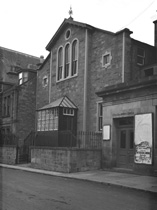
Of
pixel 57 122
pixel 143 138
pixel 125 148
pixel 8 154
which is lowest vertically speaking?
pixel 8 154

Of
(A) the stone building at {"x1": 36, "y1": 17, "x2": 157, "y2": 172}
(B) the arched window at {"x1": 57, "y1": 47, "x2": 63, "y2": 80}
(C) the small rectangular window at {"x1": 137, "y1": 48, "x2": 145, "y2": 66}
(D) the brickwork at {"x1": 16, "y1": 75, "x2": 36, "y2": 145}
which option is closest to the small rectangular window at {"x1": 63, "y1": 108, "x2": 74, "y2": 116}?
(A) the stone building at {"x1": 36, "y1": 17, "x2": 157, "y2": 172}

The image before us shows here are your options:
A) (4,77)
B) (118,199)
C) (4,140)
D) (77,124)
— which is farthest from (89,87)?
(4,77)

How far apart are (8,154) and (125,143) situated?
11825mm

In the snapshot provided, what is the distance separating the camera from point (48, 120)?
23109mm

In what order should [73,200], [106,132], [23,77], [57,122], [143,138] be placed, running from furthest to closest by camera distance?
[23,77] → [57,122] → [106,132] → [143,138] → [73,200]

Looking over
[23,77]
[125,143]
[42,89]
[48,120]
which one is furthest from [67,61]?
[125,143]

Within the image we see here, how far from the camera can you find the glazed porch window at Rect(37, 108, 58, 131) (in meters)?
22.3

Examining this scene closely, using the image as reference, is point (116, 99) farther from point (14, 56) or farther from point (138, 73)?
point (14, 56)

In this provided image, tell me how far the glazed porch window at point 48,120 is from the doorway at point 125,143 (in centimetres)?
654

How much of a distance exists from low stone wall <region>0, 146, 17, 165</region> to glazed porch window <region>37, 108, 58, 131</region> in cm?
272

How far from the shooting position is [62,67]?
25.5 meters

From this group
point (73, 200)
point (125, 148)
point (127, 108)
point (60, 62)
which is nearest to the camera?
point (73, 200)

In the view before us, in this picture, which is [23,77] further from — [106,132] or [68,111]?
[106,132]

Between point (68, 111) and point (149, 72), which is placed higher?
point (149, 72)
